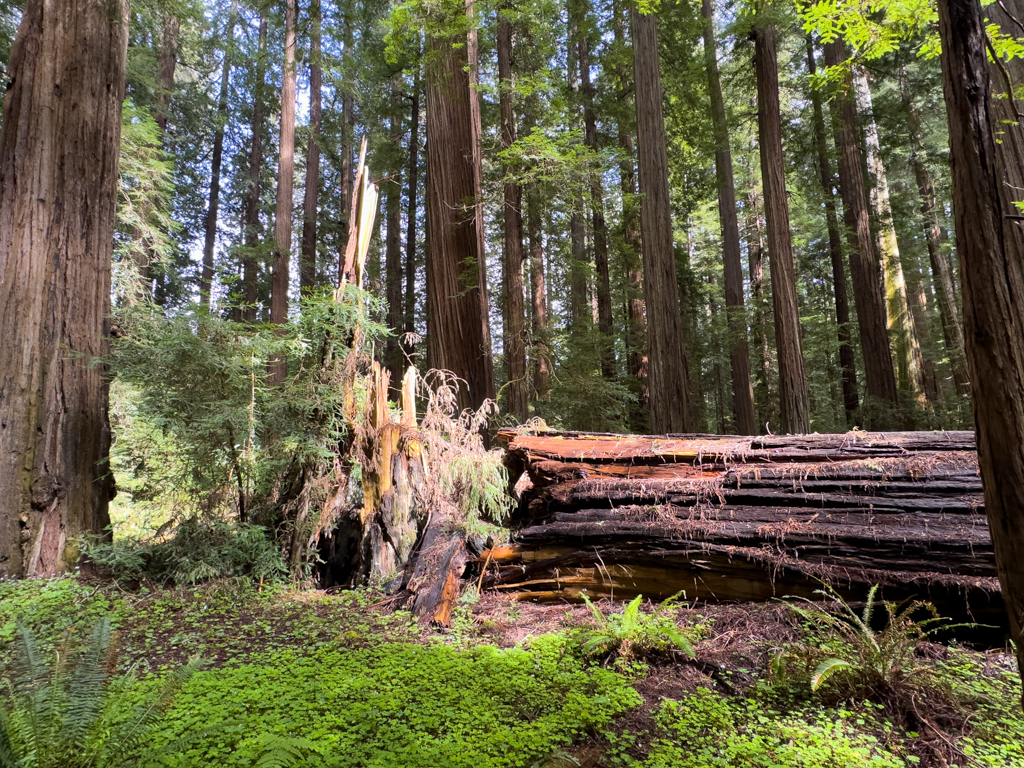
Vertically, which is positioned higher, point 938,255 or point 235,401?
point 938,255

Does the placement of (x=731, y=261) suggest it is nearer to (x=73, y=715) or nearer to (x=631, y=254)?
(x=631, y=254)

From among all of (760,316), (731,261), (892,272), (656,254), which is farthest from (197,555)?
(892,272)

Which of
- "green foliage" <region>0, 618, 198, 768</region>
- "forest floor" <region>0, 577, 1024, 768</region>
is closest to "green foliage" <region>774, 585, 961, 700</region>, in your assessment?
"forest floor" <region>0, 577, 1024, 768</region>

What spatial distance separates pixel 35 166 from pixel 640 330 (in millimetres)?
10564

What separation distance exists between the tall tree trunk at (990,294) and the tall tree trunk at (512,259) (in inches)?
238

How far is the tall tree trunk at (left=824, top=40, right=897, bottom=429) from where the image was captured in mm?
10969

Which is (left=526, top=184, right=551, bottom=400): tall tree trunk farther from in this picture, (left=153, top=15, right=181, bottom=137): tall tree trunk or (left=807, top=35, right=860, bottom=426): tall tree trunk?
(left=153, top=15, right=181, bottom=137): tall tree trunk

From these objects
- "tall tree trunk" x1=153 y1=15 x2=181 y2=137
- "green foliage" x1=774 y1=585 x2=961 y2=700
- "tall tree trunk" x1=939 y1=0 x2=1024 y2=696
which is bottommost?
"green foliage" x1=774 y1=585 x2=961 y2=700

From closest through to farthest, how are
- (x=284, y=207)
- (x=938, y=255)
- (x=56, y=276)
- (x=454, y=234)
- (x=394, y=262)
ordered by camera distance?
(x=56, y=276), (x=454, y=234), (x=284, y=207), (x=394, y=262), (x=938, y=255)

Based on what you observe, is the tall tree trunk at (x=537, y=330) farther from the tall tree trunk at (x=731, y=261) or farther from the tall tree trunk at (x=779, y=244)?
the tall tree trunk at (x=731, y=261)

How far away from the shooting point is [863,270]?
37.2 feet

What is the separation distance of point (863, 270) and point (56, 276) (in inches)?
550

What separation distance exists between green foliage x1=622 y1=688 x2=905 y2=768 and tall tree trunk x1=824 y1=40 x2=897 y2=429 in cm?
1061

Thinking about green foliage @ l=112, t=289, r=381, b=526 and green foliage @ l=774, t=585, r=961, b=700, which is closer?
green foliage @ l=774, t=585, r=961, b=700
